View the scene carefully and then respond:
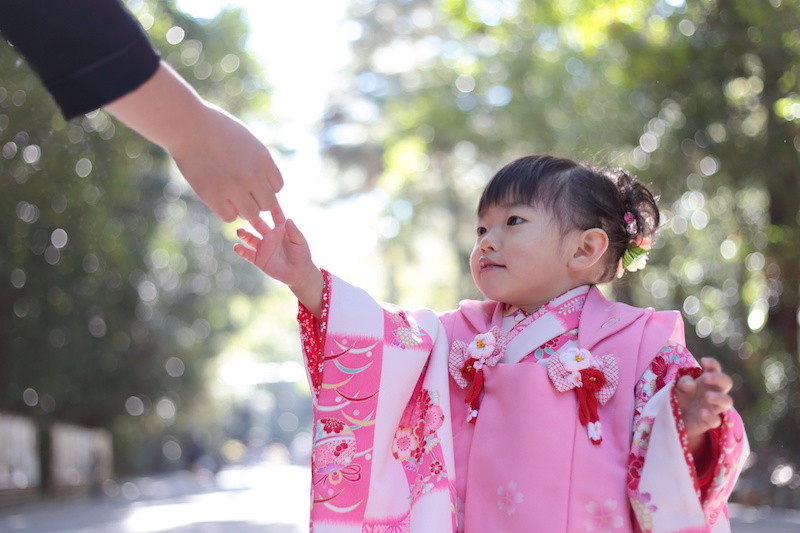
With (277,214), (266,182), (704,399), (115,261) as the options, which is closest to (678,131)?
(115,261)

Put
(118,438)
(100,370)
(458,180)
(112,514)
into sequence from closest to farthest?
(112,514)
(100,370)
(458,180)
(118,438)

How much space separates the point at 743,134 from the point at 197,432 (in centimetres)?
2520

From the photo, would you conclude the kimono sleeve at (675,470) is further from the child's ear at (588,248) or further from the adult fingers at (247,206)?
the adult fingers at (247,206)

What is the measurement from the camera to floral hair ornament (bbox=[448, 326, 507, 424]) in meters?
2.56

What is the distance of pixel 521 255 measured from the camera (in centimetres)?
260

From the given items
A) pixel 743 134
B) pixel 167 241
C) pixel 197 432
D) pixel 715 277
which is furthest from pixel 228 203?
pixel 197 432

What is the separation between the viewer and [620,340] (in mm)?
2557

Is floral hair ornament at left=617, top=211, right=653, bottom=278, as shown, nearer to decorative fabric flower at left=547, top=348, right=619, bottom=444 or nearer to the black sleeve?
decorative fabric flower at left=547, top=348, right=619, bottom=444

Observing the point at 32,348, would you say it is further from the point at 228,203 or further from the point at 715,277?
the point at 228,203

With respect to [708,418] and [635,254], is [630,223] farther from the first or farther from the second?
[708,418]

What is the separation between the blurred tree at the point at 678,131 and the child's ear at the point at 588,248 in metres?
0.48

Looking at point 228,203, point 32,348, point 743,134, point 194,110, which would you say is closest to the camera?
point 194,110

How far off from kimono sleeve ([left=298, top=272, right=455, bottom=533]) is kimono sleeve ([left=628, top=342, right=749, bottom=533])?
1.48 feet

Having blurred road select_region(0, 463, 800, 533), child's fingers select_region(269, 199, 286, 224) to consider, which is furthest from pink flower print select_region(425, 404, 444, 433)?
blurred road select_region(0, 463, 800, 533)
